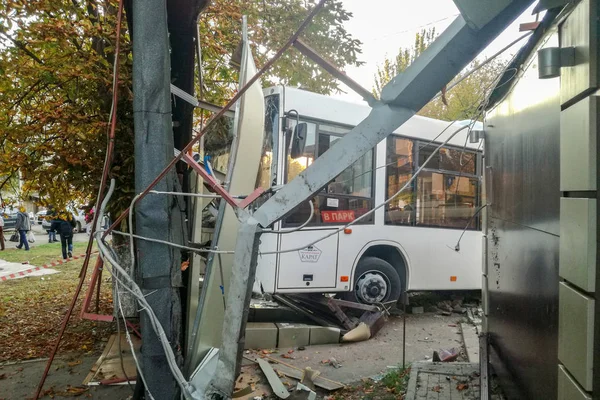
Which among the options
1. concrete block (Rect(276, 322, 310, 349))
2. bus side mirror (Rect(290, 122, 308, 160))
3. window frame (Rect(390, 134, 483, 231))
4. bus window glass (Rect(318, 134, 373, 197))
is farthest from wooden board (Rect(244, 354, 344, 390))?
window frame (Rect(390, 134, 483, 231))

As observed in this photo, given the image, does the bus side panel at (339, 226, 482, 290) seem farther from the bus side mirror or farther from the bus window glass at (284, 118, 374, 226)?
the bus side mirror

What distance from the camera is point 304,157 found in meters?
7.12

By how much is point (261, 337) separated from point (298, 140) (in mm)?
2914

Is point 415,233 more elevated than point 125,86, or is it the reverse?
point 125,86

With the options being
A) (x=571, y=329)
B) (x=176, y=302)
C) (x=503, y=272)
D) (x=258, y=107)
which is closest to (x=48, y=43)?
(x=258, y=107)

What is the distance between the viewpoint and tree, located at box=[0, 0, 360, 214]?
5645mm

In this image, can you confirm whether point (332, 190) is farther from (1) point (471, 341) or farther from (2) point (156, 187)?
(2) point (156, 187)

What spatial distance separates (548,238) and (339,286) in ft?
16.2

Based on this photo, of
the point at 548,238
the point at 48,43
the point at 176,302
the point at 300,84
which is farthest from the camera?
the point at 300,84

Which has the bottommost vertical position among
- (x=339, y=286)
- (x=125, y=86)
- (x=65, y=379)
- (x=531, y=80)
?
(x=65, y=379)

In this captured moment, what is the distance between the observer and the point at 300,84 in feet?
26.7

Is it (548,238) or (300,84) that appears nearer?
(548,238)

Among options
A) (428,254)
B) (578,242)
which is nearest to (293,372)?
(428,254)

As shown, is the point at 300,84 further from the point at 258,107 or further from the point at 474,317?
the point at 474,317
